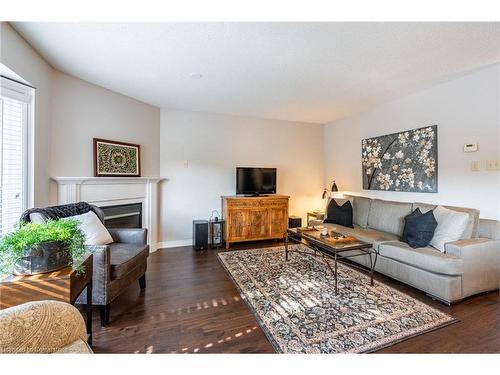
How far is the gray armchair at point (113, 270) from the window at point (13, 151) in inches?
35.2

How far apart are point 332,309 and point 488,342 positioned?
1038 millimetres

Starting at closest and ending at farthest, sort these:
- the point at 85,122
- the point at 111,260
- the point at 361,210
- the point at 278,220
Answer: the point at 111,260, the point at 85,122, the point at 361,210, the point at 278,220

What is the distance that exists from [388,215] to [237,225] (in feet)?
7.74

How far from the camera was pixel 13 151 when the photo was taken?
2074 millimetres

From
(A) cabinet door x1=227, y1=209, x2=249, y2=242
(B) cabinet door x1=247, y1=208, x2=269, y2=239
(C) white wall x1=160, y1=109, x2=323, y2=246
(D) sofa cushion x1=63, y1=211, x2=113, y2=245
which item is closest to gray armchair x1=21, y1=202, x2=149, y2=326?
(D) sofa cushion x1=63, y1=211, x2=113, y2=245

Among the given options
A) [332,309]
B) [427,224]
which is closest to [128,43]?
[332,309]

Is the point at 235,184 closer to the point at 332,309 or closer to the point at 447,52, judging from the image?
the point at 332,309

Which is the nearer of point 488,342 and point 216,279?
point 488,342

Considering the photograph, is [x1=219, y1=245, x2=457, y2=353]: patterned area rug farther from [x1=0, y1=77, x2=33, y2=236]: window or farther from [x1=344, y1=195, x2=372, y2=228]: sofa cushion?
[x1=0, y1=77, x2=33, y2=236]: window

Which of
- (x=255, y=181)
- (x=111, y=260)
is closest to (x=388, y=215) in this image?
(x=255, y=181)

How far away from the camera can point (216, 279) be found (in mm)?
2674

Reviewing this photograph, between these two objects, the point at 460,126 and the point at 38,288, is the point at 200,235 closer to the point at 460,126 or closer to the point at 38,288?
the point at 38,288

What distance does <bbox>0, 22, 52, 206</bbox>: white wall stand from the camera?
1.82 m

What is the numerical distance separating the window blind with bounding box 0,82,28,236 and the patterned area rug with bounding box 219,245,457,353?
7.41ft
